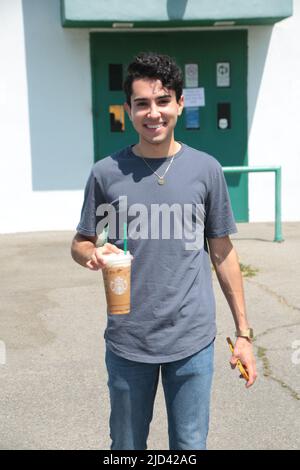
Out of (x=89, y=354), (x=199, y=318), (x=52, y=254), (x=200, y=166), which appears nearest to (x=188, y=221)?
(x=200, y=166)

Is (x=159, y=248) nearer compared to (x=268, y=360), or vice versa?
(x=159, y=248)

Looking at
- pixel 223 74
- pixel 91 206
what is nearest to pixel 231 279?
pixel 91 206

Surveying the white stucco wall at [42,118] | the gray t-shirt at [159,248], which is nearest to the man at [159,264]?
the gray t-shirt at [159,248]

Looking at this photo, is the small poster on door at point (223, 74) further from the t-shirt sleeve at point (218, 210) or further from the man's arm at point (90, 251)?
the man's arm at point (90, 251)

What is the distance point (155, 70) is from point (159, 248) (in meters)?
0.69

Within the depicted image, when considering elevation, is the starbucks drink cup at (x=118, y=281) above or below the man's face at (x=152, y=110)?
below

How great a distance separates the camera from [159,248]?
102 inches

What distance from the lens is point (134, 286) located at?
2.58 m

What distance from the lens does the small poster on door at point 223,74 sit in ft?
34.7

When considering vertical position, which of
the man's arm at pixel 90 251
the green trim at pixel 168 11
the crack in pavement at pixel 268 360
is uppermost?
the green trim at pixel 168 11

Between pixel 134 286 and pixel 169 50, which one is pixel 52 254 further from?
pixel 134 286

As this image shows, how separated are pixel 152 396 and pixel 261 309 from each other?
363 centimetres

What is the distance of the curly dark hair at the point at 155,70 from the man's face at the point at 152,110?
2cm

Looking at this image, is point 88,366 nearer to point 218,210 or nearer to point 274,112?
point 218,210
